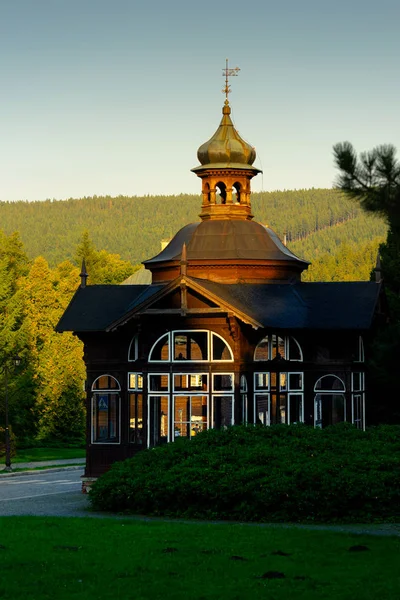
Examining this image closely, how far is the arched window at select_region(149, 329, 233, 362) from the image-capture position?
3441 cm

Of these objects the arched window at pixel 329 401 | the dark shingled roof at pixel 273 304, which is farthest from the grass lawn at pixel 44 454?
the arched window at pixel 329 401

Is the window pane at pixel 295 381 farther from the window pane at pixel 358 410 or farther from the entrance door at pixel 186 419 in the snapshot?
the entrance door at pixel 186 419

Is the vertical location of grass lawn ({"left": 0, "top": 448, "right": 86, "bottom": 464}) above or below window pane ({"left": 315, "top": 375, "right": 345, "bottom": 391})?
below

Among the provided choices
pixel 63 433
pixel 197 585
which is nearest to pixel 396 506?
pixel 197 585

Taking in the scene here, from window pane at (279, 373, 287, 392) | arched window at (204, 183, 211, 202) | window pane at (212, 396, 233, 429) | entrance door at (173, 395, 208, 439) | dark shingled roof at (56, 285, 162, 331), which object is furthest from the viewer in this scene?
arched window at (204, 183, 211, 202)

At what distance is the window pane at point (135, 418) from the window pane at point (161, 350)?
1.37 metres

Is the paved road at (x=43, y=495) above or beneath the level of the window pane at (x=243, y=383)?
beneath

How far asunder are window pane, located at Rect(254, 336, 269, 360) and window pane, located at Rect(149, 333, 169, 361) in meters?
2.53

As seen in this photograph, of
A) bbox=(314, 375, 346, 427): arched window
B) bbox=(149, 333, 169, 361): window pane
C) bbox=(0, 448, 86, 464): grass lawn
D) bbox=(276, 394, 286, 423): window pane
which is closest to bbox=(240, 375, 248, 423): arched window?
bbox=(276, 394, 286, 423): window pane

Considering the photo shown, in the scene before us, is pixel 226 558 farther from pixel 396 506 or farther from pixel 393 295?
pixel 393 295

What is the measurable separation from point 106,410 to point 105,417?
232mm

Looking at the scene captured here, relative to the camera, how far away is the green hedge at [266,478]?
2477 cm

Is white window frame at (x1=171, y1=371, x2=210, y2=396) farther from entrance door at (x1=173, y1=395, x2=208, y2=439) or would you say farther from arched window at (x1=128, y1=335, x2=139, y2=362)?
arched window at (x1=128, y1=335, x2=139, y2=362)

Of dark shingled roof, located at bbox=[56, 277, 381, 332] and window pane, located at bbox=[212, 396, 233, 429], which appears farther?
dark shingled roof, located at bbox=[56, 277, 381, 332]
